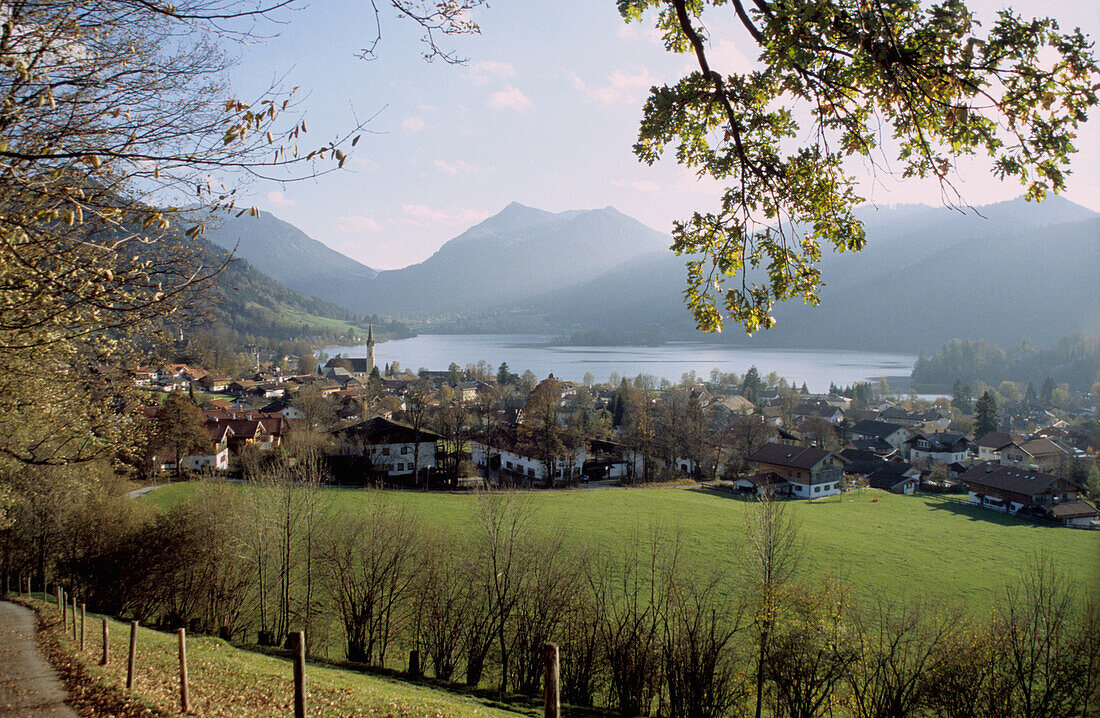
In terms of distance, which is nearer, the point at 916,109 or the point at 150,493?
the point at 916,109

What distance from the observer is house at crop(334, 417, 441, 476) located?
33375mm

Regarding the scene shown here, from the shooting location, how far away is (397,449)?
3475cm

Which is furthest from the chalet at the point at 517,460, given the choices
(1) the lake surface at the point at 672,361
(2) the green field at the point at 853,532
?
(1) the lake surface at the point at 672,361

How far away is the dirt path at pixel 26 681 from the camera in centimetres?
625

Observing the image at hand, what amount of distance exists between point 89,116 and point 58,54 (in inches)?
17.2

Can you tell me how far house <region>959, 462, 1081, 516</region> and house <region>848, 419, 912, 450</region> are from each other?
22700 millimetres

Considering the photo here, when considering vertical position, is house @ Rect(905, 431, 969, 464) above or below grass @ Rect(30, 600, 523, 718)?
below

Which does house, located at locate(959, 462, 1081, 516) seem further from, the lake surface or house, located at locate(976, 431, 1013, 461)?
the lake surface

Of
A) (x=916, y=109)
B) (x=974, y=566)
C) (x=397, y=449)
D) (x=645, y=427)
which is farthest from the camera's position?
(x=645, y=427)

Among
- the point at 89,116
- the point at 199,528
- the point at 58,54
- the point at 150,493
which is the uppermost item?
the point at 58,54

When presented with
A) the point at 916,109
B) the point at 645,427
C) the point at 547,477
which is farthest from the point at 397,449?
the point at 916,109

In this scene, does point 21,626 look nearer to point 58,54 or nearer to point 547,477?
point 58,54

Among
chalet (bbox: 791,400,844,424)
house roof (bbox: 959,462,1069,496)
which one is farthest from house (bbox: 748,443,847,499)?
chalet (bbox: 791,400,844,424)

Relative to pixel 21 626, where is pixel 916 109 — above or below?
above
